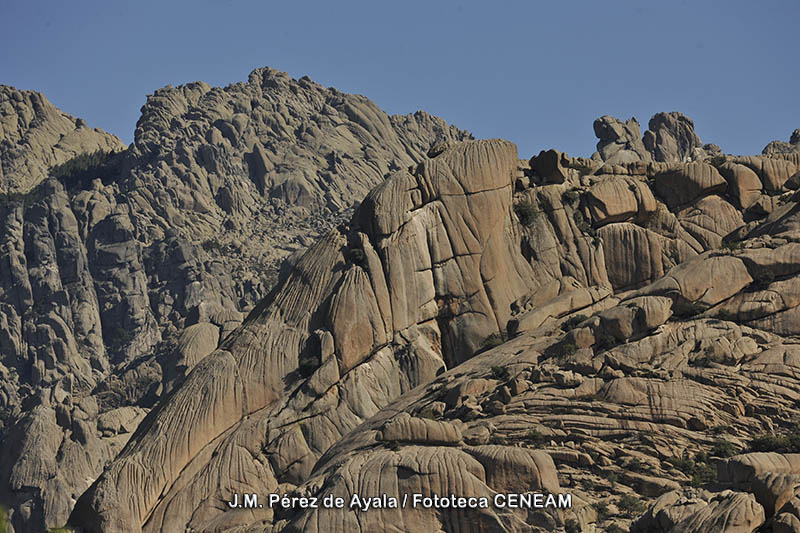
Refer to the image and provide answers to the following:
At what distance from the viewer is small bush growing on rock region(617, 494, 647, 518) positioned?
2372 inches

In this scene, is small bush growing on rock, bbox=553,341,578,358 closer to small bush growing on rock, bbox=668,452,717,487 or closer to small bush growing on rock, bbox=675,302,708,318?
small bush growing on rock, bbox=675,302,708,318

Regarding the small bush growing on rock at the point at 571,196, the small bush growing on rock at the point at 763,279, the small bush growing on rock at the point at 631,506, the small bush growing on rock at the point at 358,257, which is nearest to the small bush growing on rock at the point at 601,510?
the small bush growing on rock at the point at 631,506

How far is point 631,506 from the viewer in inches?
2382

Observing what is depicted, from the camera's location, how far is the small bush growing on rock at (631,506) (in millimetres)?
60250

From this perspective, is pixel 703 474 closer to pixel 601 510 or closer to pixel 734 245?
pixel 601 510

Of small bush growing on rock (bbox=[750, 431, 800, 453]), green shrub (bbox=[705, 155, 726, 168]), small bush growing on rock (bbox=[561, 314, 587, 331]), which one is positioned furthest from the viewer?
green shrub (bbox=[705, 155, 726, 168])

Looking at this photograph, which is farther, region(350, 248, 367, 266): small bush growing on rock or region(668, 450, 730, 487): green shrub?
region(350, 248, 367, 266): small bush growing on rock

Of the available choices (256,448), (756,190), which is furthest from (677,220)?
(256,448)

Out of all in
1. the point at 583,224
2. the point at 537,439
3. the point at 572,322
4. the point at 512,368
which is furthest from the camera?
the point at 583,224

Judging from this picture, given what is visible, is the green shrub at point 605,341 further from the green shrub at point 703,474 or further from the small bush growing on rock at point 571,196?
the small bush growing on rock at point 571,196

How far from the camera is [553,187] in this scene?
8956 centimetres

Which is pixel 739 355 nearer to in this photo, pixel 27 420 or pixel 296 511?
pixel 296 511

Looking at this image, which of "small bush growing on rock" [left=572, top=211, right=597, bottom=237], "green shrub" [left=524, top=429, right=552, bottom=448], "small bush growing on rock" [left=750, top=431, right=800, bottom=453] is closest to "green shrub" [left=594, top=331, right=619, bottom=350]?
"green shrub" [left=524, top=429, right=552, bottom=448]

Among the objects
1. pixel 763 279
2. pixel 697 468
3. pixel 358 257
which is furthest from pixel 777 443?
pixel 358 257
